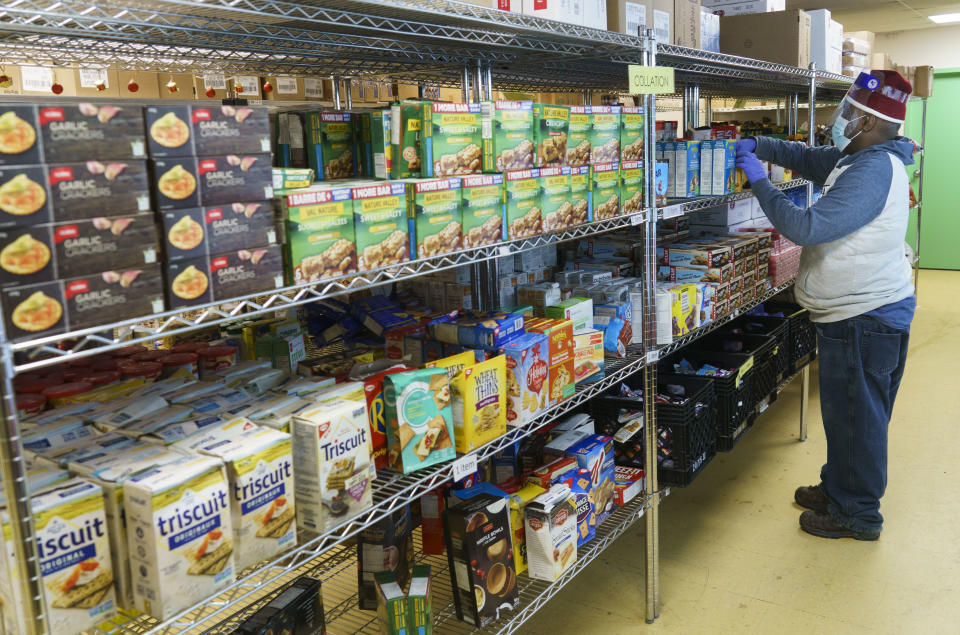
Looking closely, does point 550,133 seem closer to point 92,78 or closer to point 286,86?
point 286,86

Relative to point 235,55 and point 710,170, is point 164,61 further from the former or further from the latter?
point 710,170

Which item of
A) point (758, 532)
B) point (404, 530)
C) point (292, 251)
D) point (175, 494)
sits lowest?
point (758, 532)

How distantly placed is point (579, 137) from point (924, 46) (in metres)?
10.5

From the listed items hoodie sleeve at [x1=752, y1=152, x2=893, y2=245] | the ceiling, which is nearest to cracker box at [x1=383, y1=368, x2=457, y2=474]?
hoodie sleeve at [x1=752, y1=152, x2=893, y2=245]

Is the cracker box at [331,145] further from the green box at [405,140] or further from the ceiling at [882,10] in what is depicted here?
the ceiling at [882,10]

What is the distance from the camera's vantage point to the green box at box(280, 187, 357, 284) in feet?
5.24

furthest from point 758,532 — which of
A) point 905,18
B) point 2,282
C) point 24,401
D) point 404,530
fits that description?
point 905,18

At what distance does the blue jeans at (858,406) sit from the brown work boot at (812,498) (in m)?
0.12

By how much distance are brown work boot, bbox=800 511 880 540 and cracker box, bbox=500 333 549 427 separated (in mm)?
1939

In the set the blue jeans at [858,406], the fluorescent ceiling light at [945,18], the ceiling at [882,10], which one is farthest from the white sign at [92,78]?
the fluorescent ceiling light at [945,18]

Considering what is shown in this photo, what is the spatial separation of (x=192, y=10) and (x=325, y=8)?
281 millimetres

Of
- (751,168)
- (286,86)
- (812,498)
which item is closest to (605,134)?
(751,168)

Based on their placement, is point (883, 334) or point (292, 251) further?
point (883, 334)

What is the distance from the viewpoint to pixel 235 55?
2.45 m
